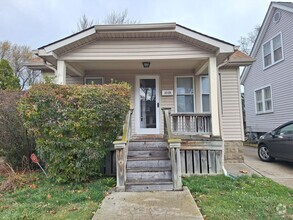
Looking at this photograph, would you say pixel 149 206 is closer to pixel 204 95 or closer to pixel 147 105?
pixel 147 105

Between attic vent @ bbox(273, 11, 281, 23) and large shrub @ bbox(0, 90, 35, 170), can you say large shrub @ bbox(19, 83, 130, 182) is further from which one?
attic vent @ bbox(273, 11, 281, 23)

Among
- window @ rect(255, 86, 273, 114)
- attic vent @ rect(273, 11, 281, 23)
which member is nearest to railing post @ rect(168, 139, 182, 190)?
window @ rect(255, 86, 273, 114)

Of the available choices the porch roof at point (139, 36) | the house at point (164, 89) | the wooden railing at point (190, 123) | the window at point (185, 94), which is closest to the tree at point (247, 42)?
the house at point (164, 89)

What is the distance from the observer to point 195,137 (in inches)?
250

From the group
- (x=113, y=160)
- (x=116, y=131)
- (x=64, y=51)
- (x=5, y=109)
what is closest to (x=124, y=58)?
(x=64, y=51)

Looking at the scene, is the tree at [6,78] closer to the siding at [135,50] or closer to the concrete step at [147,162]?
the siding at [135,50]

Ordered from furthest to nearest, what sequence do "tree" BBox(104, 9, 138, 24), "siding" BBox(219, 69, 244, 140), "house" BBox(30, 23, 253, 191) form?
"tree" BBox(104, 9, 138, 24) → "siding" BBox(219, 69, 244, 140) → "house" BBox(30, 23, 253, 191)

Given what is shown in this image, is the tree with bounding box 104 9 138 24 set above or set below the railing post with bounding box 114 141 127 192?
above

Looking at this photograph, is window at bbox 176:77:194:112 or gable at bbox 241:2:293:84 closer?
window at bbox 176:77:194:112

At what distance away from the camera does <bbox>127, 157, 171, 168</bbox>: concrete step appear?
215 inches

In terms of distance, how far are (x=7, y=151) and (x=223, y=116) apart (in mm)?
7131

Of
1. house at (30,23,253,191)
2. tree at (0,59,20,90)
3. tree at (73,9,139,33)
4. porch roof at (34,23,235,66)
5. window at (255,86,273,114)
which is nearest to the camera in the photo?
house at (30,23,253,191)

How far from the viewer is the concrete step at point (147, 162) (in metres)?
5.47

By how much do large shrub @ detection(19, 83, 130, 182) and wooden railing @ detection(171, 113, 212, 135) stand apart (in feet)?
6.43
